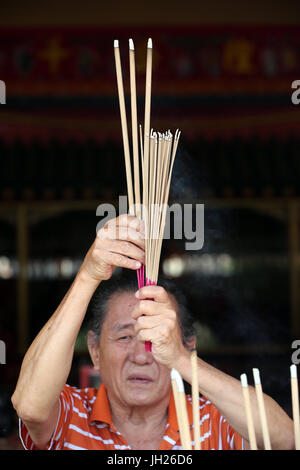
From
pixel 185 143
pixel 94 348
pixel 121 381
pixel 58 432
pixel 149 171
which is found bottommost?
pixel 58 432

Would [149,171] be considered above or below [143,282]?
above

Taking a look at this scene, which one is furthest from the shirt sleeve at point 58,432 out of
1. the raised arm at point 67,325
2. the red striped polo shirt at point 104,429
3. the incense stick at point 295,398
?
the incense stick at point 295,398

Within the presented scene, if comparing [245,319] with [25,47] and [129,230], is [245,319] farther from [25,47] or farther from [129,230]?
[129,230]

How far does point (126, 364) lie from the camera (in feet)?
5.43

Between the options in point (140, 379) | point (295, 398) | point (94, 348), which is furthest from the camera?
point (94, 348)

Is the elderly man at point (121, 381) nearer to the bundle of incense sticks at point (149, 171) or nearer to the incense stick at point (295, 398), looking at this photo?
the bundle of incense sticks at point (149, 171)

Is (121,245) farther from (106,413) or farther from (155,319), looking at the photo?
(106,413)

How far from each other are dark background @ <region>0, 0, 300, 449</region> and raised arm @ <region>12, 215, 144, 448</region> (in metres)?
2.15

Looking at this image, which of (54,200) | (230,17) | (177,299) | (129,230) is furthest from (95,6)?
(129,230)

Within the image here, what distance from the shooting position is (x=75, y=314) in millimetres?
1320

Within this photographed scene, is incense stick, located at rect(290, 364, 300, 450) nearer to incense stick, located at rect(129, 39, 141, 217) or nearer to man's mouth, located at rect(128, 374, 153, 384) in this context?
incense stick, located at rect(129, 39, 141, 217)

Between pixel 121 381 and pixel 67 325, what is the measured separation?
39 cm

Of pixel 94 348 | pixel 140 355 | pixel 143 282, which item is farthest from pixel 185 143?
pixel 143 282

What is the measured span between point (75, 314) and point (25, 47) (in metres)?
2.74
